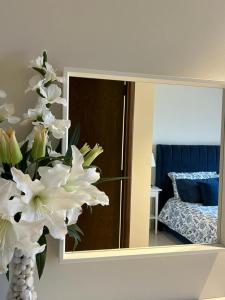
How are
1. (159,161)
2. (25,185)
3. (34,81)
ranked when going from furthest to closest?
(159,161), (34,81), (25,185)

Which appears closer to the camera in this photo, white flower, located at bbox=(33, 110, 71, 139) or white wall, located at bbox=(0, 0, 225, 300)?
white flower, located at bbox=(33, 110, 71, 139)

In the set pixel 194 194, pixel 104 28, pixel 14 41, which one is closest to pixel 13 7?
pixel 14 41

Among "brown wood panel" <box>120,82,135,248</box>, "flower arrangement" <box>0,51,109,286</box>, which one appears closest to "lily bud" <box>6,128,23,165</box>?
"flower arrangement" <box>0,51,109,286</box>

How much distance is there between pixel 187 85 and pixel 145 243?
0.62 m

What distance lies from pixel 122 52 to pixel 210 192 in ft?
2.09

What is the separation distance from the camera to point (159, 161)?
4.00 feet

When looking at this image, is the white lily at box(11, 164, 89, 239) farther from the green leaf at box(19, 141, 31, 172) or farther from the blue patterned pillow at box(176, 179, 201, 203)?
the blue patterned pillow at box(176, 179, 201, 203)

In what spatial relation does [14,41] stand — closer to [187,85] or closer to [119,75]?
[119,75]

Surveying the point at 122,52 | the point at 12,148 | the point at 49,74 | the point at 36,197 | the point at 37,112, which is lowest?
the point at 36,197

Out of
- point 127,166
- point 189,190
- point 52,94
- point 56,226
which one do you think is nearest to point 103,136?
point 127,166

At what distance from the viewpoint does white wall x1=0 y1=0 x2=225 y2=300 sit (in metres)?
1.01

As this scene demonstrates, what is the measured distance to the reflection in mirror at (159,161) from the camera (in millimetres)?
1135

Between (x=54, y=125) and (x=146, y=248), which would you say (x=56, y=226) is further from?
(x=146, y=248)

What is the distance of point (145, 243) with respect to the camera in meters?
1.19
